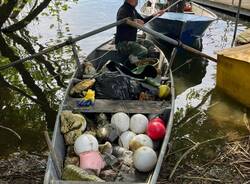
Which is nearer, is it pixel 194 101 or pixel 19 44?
pixel 194 101

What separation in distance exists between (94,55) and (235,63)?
129 inches

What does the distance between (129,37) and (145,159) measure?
491cm

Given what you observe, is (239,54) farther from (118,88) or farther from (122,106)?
(122,106)

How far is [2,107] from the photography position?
8.68 meters

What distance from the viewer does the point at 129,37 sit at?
30.8 feet

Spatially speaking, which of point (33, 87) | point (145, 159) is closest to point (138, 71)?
point (145, 159)

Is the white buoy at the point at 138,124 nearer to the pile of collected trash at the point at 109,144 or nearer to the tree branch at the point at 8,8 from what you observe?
the pile of collected trash at the point at 109,144

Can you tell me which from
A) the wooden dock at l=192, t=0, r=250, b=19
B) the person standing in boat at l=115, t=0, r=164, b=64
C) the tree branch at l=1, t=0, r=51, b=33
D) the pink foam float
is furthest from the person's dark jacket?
the wooden dock at l=192, t=0, r=250, b=19

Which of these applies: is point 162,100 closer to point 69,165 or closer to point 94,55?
point 69,165

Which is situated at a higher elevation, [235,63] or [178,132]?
[235,63]

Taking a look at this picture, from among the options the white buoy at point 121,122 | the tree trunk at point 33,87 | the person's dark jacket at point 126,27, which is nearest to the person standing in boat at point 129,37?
the person's dark jacket at point 126,27

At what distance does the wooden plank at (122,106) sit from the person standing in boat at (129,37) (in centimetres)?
240

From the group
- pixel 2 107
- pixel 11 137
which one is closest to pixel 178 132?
pixel 11 137

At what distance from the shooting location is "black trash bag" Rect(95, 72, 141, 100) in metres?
6.65
